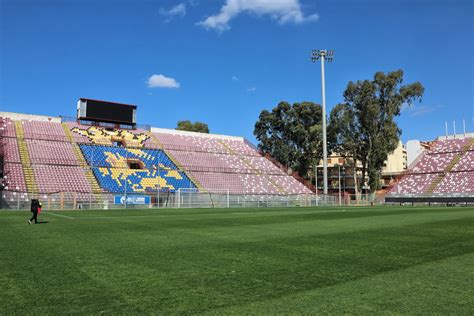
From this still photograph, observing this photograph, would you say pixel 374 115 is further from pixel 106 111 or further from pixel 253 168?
pixel 106 111

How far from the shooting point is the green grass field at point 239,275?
5035mm

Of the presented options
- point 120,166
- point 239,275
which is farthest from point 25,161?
point 239,275

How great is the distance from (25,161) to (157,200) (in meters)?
14.6

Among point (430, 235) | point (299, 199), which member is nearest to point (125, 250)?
point (430, 235)

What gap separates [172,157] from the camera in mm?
53562

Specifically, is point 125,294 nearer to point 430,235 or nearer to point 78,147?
point 430,235

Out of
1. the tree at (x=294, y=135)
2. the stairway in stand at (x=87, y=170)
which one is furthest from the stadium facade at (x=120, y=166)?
the tree at (x=294, y=135)

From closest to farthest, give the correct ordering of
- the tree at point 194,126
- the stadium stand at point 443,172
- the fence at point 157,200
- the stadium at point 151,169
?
the fence at point 157,200 < the stadium at point 151,169 < the stadium stand at point 443,172 < the tree at point 194,126

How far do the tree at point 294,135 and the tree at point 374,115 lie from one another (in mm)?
6524

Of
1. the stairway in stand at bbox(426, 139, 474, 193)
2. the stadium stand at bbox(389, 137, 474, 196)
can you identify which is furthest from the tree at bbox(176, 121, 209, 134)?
the stairway in stand at bbox(426, 139, 474, 193)

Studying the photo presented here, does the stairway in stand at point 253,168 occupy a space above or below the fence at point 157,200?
above

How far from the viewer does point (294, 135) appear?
70.1m

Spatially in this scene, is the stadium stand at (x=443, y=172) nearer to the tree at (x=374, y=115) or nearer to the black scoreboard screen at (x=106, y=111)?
the tree at (x=374, y=115)

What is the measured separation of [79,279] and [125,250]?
314 centimetres
